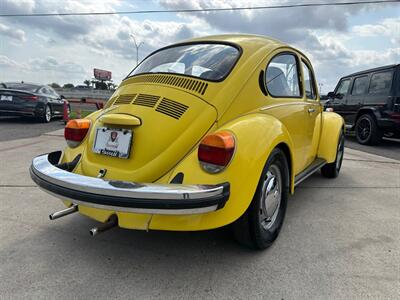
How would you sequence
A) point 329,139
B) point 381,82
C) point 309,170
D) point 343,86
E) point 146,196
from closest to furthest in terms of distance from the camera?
point 146,196 → point 309,170 → point 329,139 → point 381,82 → point 343,86

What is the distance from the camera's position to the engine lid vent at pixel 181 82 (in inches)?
104

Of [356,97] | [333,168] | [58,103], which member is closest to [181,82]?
[333,168]

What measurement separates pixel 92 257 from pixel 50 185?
2.09 ft

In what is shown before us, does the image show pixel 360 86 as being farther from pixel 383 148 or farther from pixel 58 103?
pixel 58 103

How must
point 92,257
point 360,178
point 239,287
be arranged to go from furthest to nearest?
1. point 360,178
2. point 92,257
3. point 239,287

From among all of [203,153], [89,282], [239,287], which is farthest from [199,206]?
[89,282]

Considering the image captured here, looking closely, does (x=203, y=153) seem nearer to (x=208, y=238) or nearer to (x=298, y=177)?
(x=208, y=238)

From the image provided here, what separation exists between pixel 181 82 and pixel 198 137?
0.58m

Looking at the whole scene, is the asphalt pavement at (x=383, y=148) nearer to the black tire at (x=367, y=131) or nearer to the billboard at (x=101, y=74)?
the black tire at (x=367, y=131)

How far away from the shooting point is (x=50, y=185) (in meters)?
2.33

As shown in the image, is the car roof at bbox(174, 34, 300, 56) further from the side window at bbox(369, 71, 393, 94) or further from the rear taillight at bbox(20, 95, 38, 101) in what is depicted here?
the rear taillight at bbox(20, 95, 38, 101)

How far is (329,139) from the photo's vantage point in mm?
4594

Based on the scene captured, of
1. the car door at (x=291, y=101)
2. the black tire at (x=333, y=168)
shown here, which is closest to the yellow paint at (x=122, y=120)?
the car door at (x=291, y=101)

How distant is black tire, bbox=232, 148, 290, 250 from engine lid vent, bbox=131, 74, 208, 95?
760mm
